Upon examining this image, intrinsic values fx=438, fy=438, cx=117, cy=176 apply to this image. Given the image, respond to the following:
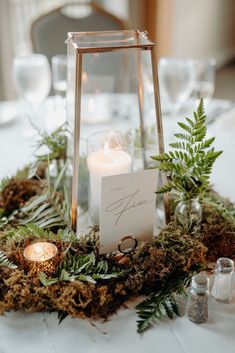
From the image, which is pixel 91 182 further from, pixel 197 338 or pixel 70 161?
pixel 197 338

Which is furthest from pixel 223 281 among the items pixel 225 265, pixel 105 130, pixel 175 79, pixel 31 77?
pixel 31 77

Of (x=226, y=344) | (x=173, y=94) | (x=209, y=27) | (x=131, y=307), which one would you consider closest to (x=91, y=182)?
(x=131, y=307)

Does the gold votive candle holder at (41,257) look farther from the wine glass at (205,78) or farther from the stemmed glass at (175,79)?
the wine glass at (205,78)

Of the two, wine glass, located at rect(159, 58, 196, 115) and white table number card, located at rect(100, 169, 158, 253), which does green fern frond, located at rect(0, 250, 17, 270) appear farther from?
wine glass, located at rect(159, 58, 196, 115)

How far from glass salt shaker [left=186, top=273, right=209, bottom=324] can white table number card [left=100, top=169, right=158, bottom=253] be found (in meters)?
0.18

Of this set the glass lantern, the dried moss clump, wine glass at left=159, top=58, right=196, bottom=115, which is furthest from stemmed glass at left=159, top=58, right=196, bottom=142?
the dried moss clump

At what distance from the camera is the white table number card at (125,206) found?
2.51 ft

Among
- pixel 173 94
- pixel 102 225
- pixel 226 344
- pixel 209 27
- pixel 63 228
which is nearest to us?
pixel 226 344

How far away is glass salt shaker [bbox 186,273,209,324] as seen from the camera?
2.18ft

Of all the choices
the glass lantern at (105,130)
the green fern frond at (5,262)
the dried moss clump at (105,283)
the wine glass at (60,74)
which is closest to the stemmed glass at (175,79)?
the glass lantern at (105,130)

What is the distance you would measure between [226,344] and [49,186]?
479 millimetres

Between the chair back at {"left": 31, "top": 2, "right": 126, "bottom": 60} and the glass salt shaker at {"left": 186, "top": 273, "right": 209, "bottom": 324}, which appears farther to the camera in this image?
the chair back at {"left": 31, "top": 2, "right": 126, "bottom": 60}

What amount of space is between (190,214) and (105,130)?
280 millimetres

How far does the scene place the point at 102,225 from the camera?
0.78 m
